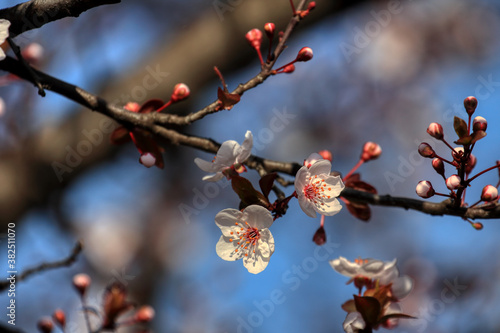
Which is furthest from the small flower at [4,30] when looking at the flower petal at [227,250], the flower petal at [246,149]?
the flower petal at [227,250]

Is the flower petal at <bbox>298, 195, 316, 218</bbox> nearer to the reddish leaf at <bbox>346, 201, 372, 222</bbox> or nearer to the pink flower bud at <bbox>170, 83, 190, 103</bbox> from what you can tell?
the reddish leaf at <bbox>346, 201, 372, 222</bbox>

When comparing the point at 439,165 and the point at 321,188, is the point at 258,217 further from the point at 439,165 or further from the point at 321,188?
the point at 439,165

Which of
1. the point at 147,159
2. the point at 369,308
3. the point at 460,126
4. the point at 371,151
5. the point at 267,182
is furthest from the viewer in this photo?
the point at 371,151

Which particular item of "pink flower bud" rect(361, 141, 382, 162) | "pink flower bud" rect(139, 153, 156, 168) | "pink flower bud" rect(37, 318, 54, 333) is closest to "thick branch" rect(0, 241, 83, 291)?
"pink flower bud" rect(37, 318, 54, 333)

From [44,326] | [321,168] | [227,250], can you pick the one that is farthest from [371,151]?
[44,326]

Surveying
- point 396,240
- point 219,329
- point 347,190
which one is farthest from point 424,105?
point 347,190

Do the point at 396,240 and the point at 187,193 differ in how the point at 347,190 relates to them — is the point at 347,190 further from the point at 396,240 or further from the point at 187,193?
the point at 396,240

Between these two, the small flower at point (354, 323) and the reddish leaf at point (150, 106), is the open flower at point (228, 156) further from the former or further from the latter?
the small flower at point (354, 323)
